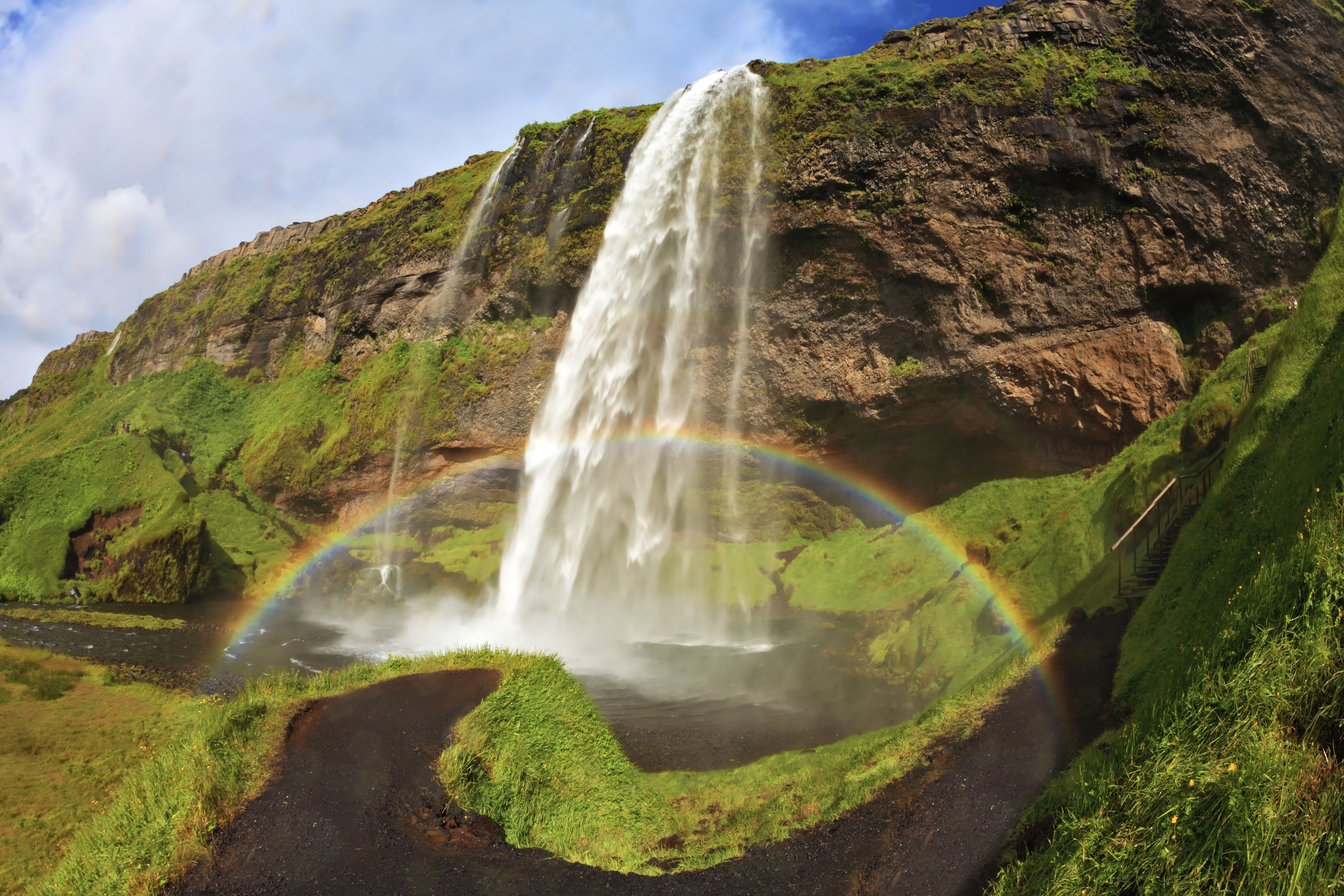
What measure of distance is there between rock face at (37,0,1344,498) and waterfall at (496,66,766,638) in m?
0.93

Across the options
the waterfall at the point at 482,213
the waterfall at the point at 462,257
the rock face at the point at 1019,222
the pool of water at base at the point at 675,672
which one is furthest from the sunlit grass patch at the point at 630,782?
the waterfall at the point at 482,213

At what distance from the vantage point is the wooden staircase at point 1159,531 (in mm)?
11000

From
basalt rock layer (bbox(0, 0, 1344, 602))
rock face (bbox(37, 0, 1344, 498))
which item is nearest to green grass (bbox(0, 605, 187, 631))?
basalt rock layer (bbox(0, 0, 1344, 602))

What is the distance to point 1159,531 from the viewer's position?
12.0m

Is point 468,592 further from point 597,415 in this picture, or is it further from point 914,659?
point 914,659

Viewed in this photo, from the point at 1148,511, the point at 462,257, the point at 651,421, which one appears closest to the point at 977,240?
the point at 651,421

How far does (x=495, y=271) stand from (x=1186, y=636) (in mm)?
28110

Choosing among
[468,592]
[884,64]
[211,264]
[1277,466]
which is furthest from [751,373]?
[211,264]

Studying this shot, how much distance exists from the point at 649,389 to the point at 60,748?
17.9m

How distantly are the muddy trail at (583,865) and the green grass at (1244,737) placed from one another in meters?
0.70

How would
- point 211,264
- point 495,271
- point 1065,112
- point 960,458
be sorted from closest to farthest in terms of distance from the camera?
point 1065,112 < point 960,458 < point 495,271 < point 211,264

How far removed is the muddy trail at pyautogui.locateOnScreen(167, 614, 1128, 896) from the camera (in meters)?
7.13

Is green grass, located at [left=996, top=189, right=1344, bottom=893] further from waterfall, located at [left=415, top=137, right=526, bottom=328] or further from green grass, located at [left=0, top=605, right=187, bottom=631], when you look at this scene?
waterfall, located at [left=415, top=137, right=526, bottom=328]

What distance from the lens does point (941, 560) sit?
2156cm
